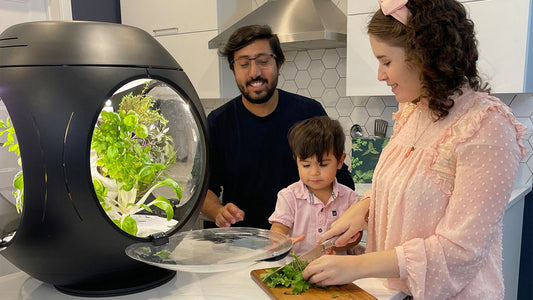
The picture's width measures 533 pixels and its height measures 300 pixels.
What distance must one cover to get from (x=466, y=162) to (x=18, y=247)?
2.57 ft

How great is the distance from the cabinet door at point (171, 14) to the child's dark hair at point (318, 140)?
1430 mm

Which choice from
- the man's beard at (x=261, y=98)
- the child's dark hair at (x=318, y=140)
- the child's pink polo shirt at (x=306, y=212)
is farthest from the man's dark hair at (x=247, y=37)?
the child's pink polo shirt at (x=306, y=212)

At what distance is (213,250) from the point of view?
0.84 m

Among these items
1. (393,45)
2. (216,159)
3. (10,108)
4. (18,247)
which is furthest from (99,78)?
(216,159)

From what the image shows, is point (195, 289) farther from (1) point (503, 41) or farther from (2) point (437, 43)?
(1) point (503, 41)

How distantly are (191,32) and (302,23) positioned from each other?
0.73 metres

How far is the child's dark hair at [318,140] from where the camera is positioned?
50.3 inches

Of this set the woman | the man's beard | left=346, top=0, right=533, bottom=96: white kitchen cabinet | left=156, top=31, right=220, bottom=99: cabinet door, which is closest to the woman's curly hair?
the woman

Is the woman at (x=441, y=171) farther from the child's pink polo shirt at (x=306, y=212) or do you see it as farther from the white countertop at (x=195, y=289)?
the child's pink polo shirt at (x=306, y=212)

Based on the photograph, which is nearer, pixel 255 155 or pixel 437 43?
pixel 437 43

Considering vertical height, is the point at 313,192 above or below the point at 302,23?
below

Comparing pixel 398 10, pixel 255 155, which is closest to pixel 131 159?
pixel 398 10

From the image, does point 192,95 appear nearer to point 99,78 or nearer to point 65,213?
point 99,78

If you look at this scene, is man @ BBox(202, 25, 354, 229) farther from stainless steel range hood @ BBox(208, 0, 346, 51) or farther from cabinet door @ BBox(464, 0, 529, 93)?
cabinet door @ BBox(464, 0, 529, 93)
